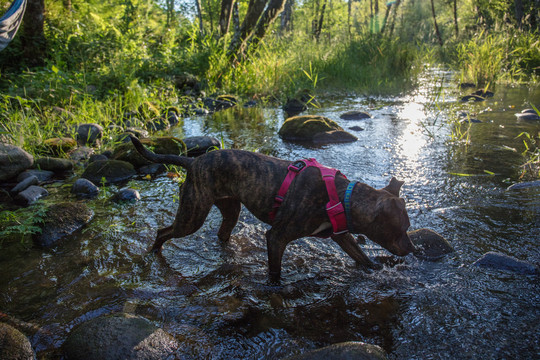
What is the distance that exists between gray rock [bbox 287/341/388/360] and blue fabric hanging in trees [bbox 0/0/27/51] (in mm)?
4235

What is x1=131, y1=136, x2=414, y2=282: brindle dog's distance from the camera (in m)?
3.30

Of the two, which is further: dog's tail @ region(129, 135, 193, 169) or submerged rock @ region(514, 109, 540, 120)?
submerged rock @ region(514, 109, 540, 120)

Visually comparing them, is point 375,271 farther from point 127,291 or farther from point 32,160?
point 32,160

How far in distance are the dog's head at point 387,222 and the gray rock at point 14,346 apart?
2.79m

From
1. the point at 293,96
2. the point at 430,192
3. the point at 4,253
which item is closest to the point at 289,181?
the point at 430,192

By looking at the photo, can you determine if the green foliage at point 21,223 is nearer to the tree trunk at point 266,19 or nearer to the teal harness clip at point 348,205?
the teal harness clip at point 348,205

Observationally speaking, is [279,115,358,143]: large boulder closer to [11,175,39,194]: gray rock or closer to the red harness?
the red harness

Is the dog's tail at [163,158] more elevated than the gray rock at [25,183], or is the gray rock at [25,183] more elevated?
the dog's tail at [163,158]

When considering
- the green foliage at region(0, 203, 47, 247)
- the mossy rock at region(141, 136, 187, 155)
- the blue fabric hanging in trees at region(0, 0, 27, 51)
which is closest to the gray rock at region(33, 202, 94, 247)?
the green foliage at region(0, 203, 47, 247)

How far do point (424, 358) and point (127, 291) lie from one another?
268 centimetres

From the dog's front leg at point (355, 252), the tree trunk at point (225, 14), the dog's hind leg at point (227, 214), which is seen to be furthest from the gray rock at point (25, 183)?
the tree trunk at point (225, 14)

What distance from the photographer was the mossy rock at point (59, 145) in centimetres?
733

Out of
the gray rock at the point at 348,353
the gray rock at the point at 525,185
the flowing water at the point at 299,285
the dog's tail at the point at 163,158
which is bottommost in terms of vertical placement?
the flowing water at the point at 299,285

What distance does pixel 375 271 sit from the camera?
150 inches
